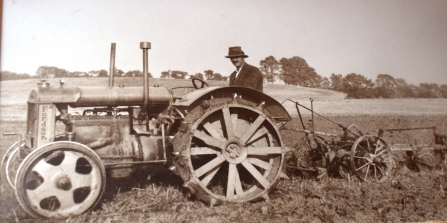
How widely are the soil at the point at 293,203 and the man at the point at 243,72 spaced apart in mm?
1231

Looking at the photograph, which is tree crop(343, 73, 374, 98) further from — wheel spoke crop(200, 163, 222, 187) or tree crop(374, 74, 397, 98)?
wheel spoke crop(200, 163, 222, 187)

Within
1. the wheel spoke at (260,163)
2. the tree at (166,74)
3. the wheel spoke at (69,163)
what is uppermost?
the tree at (166,74)

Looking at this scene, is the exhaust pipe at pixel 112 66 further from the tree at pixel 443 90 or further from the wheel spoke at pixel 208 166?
the tree at pixel 443 90

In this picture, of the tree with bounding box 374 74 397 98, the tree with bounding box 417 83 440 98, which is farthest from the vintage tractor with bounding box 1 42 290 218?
the tree with bounding box 417 83 440 98

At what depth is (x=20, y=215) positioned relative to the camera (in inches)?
116

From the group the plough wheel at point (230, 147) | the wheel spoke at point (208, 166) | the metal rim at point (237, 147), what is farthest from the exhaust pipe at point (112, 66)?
the wheel spoke at point (208, 166)

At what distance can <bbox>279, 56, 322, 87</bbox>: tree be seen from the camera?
4316mm

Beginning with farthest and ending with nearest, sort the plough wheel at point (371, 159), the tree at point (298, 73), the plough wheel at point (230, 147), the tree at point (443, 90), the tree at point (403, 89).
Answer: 1. the tree at point (403, 89)
2. the tree at point (443, 90)
3. the plough wheel at point (371, 159)
4. the tree at point (298, 73)
5. the plough wheel at point (230, 147)

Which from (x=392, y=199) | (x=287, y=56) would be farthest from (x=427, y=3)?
(x=392, y=199)

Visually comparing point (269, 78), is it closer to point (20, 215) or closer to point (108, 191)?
point (108, 191)

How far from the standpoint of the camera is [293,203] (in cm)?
350

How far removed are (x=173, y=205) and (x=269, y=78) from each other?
6.92 ft

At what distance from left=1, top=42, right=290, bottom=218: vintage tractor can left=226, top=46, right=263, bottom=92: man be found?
418mm

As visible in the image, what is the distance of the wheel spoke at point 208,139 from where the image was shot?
3.38 meters
